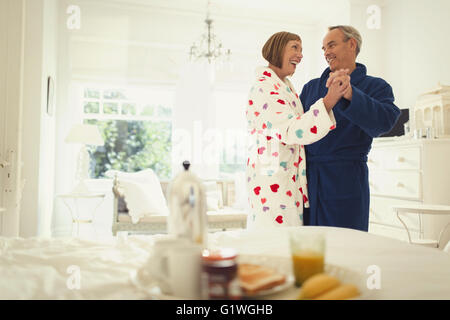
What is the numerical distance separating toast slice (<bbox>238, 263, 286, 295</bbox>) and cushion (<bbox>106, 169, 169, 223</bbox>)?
11.2ft

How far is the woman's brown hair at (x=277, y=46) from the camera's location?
1.60 meters

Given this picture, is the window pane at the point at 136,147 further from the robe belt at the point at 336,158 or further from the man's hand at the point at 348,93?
the man's hand at the point at 348,93

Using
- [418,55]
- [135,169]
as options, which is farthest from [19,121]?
[418,55]

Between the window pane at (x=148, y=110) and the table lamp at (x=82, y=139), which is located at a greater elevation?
the window pane at (x=148, y=110)

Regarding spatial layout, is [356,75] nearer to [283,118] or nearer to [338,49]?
[338,49]

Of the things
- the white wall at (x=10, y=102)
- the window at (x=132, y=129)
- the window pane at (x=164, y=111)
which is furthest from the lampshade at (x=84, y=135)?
the white wall at (x=10, y=102)

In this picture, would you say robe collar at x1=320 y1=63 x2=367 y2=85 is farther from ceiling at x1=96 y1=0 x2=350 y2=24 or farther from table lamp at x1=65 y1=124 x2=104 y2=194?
ceiling at x1=96 y1=0 x2=350 y2=24

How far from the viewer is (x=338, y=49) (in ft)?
5.36

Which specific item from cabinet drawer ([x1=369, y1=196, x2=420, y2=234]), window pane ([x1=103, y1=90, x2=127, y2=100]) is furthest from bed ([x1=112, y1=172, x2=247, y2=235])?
window pane ([x1=103, y1=90, x2=127, y2=100])

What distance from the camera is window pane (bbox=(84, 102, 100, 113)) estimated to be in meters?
→ 5.50

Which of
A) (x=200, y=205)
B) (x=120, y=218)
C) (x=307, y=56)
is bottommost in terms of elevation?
(x=120, y=218)

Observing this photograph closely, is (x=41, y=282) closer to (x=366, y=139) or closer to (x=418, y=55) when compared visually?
(x=366, y=139)

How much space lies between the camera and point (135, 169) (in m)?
5.86

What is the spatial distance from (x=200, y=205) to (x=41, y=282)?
35 centimetres
